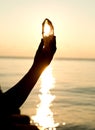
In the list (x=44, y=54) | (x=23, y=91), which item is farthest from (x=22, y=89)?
(x=44, y=54)

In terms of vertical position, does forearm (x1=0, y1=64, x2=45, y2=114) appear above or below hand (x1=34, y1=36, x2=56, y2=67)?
below

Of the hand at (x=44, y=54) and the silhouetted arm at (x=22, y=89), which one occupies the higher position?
the hand at (x=44, y=54)

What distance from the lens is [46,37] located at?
7.28 feet

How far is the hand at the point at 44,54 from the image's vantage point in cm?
215

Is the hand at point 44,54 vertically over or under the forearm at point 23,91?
over

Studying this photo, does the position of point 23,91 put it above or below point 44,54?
below

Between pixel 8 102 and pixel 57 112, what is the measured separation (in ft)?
103

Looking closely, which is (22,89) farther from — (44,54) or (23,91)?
(44,54)

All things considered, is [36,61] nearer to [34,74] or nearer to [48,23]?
[34,74]

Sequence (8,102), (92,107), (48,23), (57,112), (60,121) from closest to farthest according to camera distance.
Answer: (8,102) → (48,23) → (60,121) → (57,112) → (92,107)

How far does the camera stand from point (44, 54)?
2164 millimetres

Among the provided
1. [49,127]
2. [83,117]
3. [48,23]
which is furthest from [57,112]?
[48,23]

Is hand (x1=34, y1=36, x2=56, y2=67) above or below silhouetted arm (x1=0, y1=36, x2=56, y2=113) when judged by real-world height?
above

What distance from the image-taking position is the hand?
2.15m
